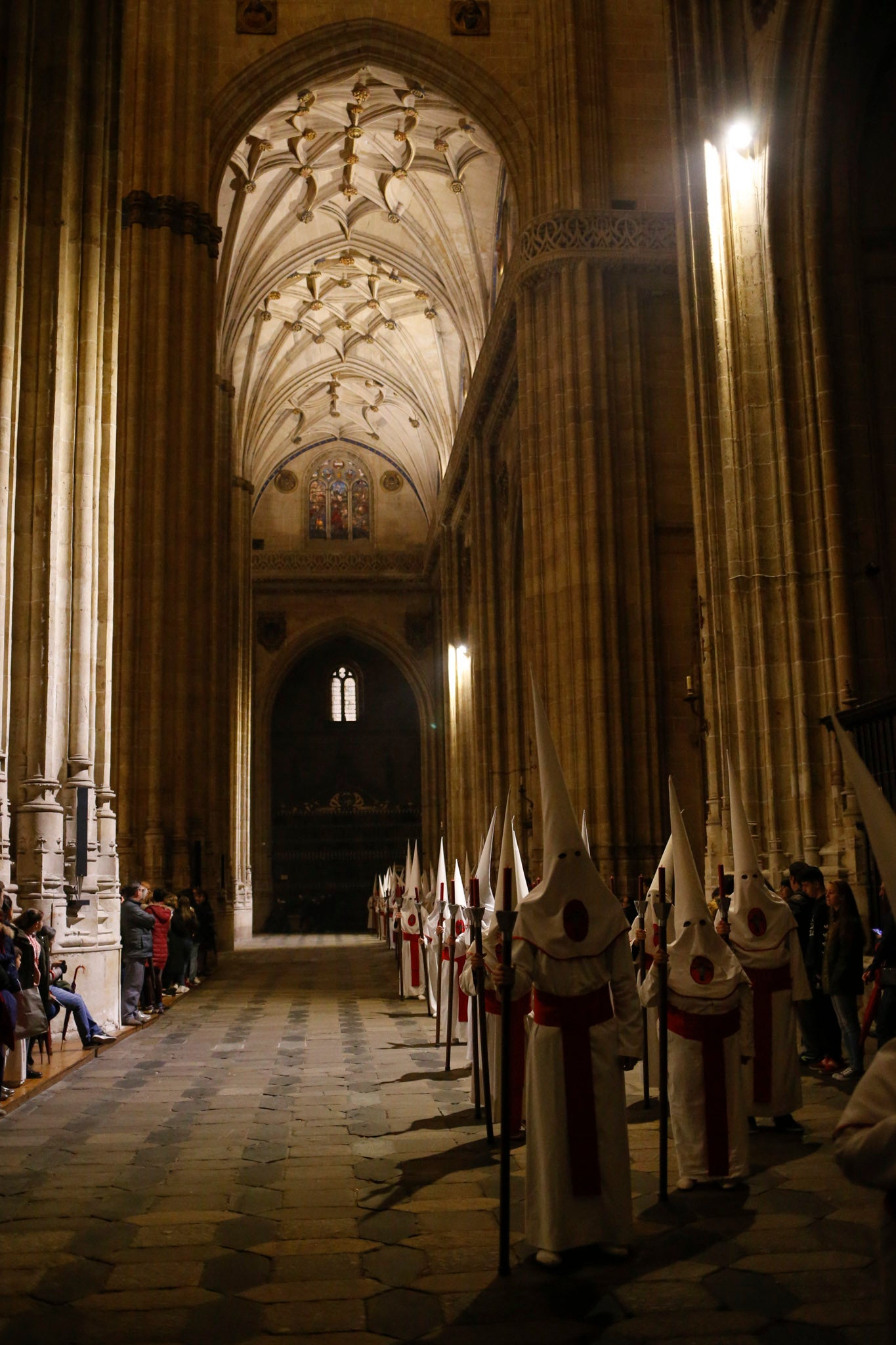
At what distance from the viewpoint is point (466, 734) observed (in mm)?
29953

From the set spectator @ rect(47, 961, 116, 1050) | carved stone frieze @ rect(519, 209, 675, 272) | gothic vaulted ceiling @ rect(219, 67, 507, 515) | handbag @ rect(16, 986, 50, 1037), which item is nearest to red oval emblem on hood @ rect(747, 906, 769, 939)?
handbag @ rect(16, 986, 50, 1037)

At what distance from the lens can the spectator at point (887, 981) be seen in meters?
6.88

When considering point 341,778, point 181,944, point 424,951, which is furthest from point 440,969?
point 341,778

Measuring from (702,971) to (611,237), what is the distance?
50.1 feet

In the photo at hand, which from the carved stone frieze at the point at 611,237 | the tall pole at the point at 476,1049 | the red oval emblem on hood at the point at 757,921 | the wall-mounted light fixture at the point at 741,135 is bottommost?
the tall pole at the point at 476,1049

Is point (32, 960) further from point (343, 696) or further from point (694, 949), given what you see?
point (343, 696)

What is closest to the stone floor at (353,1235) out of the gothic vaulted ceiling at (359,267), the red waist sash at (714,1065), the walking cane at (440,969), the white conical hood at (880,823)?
the red waist sash at (714,1065)

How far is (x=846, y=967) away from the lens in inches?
296

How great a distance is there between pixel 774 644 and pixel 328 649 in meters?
31.5

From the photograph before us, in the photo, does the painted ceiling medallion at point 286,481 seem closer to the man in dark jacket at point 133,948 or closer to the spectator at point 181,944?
the spectator at point 181,944

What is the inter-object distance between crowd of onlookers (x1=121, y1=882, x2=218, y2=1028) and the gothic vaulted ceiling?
581 inches

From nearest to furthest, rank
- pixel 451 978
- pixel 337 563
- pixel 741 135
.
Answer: pixel 451 978, pixel 741 135, pixel 337 563

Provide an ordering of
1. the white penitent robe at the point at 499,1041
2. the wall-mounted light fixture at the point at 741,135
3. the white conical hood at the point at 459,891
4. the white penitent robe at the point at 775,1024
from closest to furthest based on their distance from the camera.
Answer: the white penitent robe at the point at 775,1024
the white penitent robe at the point at 499,1041
the white conical hood at the point at 459,891
the wall-mounted light fixture at the point at 741,135

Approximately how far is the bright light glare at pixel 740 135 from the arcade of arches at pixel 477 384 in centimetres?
10
